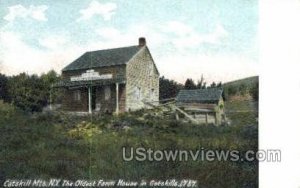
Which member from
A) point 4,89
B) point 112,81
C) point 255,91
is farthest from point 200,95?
point 4,89

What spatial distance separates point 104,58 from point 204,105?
4.67 ft

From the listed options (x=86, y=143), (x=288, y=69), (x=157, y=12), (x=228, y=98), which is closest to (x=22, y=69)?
(x=86, y=143)

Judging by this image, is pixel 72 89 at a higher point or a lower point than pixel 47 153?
higher

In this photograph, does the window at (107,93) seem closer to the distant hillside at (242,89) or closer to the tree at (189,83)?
the tree at (189,83)

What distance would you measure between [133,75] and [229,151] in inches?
61.2

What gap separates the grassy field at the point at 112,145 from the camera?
656 centimetres

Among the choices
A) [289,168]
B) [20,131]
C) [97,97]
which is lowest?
[289,168]

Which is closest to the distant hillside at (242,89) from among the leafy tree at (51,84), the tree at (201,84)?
the tree at (201,84)

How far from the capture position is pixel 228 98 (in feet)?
22.7

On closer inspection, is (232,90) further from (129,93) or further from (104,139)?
(104,139)

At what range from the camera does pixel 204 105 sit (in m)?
6.93

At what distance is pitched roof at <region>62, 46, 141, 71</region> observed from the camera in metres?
6.65

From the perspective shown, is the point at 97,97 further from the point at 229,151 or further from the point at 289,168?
the point at 289,168

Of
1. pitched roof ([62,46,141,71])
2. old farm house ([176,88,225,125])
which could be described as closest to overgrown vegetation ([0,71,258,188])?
old farm house ([176,88,225,125])
